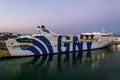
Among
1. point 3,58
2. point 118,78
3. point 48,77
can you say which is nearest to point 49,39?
point 3,58

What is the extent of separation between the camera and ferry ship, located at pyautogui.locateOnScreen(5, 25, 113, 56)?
32844mm

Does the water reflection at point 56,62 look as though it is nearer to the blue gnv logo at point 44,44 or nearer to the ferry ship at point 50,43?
the blue gnv logo at point 44,44

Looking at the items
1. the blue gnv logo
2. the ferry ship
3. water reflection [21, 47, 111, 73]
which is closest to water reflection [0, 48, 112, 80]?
water reflection [21, 47, 111, 73]

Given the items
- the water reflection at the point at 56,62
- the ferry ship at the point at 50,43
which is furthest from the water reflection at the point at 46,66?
the ferry ship at the point at 50,43

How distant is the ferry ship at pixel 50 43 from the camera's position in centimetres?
3284

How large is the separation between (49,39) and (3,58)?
10517 millimetres

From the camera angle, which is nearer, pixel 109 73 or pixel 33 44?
pixel 109 73

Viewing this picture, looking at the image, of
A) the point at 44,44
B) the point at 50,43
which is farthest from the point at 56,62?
the point at 50,43

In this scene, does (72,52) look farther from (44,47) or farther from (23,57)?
(23,57)

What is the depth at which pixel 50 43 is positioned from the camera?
36.6 meters

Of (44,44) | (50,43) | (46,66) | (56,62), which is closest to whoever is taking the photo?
(46,66)

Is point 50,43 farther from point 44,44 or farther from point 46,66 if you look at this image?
point 46,66

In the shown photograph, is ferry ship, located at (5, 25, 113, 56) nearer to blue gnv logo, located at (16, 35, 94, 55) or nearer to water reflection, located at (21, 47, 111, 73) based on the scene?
blue gnv logo, located at (16, 35, 94, 55)

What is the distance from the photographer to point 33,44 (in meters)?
34.0
